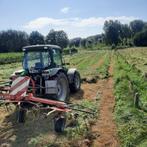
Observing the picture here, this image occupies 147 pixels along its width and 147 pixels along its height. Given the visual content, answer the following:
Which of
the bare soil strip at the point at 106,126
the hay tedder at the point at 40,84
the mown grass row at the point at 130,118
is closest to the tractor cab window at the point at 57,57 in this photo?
the hay tedder at the point at 40,84

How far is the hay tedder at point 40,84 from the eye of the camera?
27.2 feet

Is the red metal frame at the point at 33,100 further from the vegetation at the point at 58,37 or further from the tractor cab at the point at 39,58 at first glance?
the vegetation at the point at 58,37

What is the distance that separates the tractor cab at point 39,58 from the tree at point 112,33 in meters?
87.4

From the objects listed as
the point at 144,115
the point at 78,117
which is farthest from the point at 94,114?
the point at 144,115

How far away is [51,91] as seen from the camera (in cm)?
1033

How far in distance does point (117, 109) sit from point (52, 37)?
6801 centimetres

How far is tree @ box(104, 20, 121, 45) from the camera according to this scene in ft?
320

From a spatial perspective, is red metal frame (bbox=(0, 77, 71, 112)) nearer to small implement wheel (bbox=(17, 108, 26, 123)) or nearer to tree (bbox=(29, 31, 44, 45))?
small implement wheel (bbox=(17, 108, 26, 123))

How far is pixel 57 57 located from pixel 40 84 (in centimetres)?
193

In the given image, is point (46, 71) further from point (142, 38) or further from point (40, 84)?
point (142, 38)

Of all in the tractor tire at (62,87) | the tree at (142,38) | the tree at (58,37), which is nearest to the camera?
the tractor tire at (62,87)

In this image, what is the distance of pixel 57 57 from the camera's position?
11992mm

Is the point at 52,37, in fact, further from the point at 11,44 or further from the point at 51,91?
the point at 51,91

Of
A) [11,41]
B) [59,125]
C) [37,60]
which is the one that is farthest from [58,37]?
[59,125]
